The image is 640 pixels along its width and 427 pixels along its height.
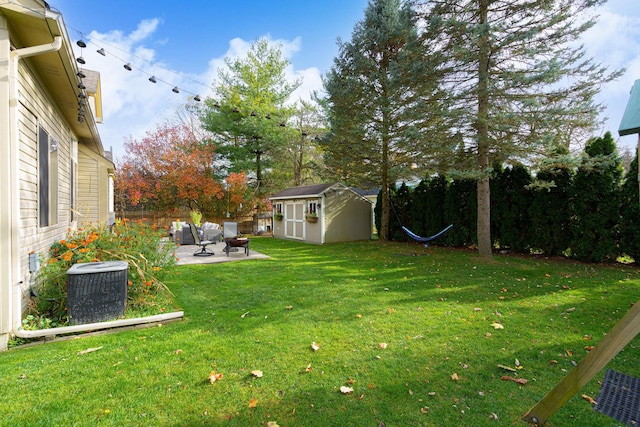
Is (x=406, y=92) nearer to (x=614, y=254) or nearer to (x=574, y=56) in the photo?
(x=574, y=56)

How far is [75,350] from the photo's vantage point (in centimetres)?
293

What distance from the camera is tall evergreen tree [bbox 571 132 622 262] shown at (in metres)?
7.33

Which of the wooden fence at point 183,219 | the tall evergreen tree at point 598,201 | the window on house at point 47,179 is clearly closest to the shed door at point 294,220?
the wooden fence at point 183,219

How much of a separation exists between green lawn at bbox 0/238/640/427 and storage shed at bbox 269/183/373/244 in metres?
7.33

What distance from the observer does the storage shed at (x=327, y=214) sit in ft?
41.3

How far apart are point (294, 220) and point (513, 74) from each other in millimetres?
9926

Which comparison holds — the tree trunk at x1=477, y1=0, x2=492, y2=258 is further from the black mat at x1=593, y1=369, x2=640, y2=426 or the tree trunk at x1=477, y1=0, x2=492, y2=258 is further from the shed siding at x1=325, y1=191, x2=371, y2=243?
the black mat at x1=593, y1=369, x2=640, y2=426

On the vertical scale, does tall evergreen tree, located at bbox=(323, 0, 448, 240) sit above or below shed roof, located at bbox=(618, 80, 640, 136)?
above

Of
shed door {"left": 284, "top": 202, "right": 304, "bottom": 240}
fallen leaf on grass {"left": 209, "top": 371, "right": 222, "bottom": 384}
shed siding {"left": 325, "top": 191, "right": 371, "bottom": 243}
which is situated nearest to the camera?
fallen leaf on grass {"left": 209, "top": 371, "right": 222, "bottom": 384}

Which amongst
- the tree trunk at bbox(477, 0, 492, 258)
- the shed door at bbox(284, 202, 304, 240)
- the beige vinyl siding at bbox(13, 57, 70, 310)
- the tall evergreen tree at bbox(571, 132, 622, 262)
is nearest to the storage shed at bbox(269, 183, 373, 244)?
the shed door at bbox(284, 202, 304, 240)

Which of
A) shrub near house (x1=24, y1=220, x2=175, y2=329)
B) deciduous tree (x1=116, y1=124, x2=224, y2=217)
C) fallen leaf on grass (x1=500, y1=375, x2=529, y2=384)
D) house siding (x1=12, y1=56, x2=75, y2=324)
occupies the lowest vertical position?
fallen leaf on grass (x1=500, y1=375, x2=529, y2=384)

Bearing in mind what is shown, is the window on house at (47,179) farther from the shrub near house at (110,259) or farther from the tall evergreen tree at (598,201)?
the tall evergreen tree at (598,201)

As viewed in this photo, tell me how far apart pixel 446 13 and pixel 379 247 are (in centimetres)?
734

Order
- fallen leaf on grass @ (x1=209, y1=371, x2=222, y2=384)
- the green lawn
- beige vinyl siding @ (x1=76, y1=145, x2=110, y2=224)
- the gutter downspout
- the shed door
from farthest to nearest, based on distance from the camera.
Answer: the shed door → beige vinyl siding @ (x1=76, y1=145, x2=110, y2=224) → the gutter downspout → fallen leaf on grass @ (x1=209, y1=371, x2=222, y2=384) → the green lawn
